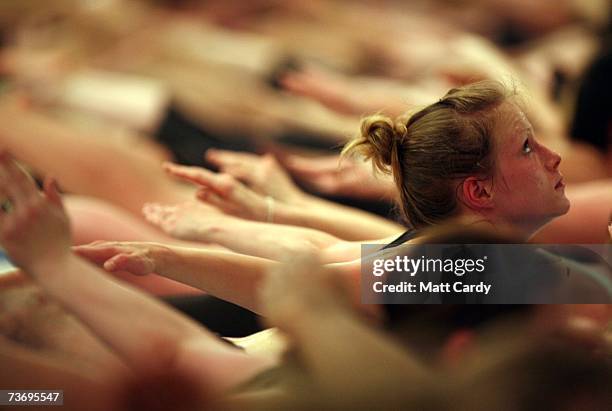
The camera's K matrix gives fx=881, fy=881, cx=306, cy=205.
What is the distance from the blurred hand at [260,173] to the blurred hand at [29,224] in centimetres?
31

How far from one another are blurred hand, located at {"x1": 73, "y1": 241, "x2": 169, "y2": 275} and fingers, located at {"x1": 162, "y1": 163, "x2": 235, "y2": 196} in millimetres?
174

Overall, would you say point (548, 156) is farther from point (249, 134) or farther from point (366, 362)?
point (249, 134)

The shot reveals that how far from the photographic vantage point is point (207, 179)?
836 mm

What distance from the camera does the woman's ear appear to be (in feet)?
2.27

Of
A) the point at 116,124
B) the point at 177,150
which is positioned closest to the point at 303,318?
the point at 177,150

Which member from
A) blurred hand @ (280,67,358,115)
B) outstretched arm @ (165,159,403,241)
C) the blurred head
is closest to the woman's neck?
the blurred head

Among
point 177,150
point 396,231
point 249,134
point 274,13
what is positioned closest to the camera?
point 396,231

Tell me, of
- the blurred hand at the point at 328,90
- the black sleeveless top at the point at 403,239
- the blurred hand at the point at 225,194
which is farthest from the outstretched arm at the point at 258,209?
→ the blurred hand at the point at 328,90

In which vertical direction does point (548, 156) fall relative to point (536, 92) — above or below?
below

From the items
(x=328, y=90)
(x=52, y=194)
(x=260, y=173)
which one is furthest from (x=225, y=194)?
(x=328, y=90)

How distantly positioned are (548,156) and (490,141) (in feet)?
0.19

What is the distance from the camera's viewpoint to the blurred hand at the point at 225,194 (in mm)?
825

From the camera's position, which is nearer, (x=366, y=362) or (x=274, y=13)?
(x=366, y=362)

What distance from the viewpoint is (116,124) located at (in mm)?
1143
